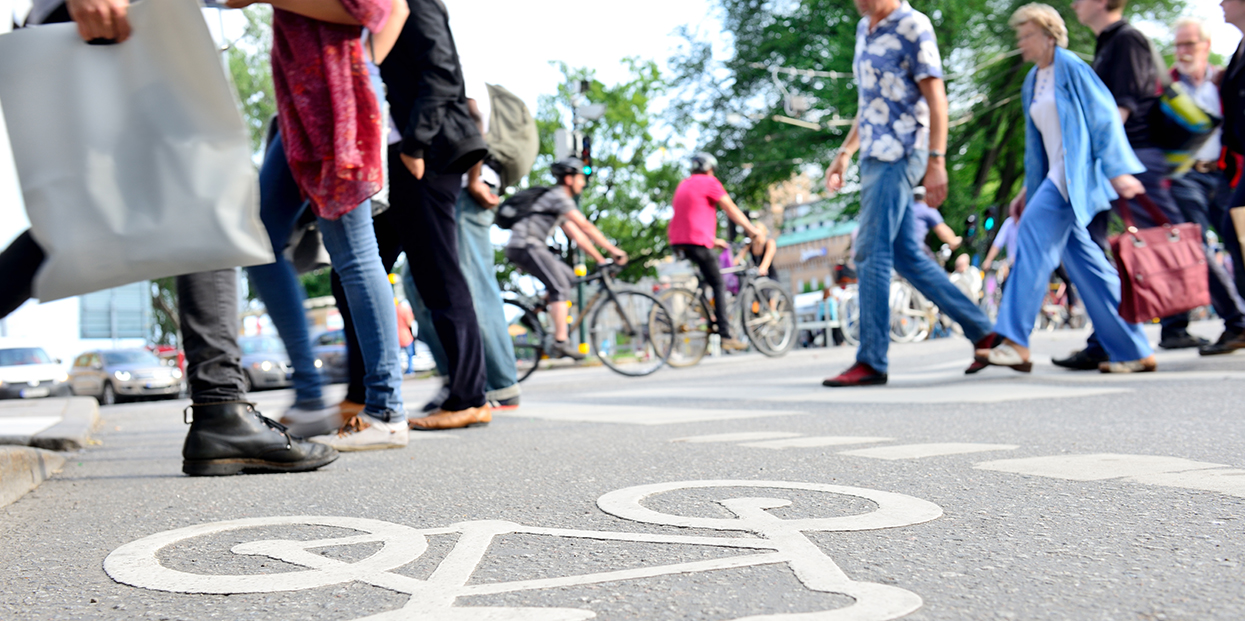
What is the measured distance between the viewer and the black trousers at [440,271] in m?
4.43

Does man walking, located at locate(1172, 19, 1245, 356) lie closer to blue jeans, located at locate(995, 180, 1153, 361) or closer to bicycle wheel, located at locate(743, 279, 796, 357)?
blue jeans, located at locate(995, 180, 1153, 361)

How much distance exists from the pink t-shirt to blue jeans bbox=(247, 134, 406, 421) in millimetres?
6828

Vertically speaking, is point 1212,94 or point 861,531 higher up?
point 1212,94

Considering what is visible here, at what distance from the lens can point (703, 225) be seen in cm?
1091

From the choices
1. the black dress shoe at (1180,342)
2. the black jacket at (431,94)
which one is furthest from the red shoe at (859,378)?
the black dress shoe at (1180,342)

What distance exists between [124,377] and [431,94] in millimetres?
25198

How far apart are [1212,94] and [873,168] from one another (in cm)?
340

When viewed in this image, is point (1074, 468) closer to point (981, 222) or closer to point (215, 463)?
point (215, 463)

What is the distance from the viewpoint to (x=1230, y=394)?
190 inches

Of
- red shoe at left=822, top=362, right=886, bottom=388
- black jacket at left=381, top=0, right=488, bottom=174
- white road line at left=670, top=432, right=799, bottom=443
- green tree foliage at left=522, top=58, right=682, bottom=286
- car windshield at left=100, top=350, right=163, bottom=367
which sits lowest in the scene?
car windshield at left=100, top=350, right=163, bottom=367

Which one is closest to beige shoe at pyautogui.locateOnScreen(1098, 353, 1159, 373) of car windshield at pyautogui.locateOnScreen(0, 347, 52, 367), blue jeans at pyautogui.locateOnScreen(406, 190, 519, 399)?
blue jeans at pyautogui.locateOnScreen(406, 190, 519, 399)

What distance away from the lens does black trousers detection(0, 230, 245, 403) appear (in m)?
3.20

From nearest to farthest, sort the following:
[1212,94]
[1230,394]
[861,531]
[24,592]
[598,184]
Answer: [24,592] → [861,531] → [1230,394] → [1212,94] → [598,184]

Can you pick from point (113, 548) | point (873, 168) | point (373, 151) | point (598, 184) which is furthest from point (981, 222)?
point (113, 548)
